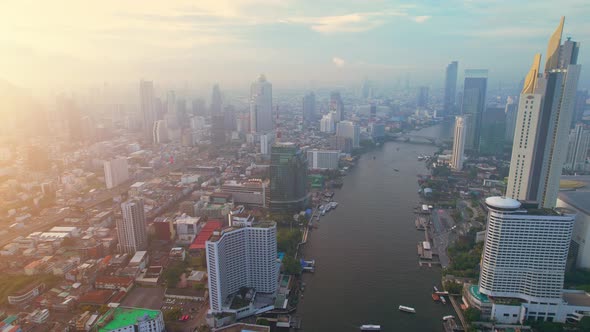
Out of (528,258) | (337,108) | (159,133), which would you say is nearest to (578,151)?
(528,258)

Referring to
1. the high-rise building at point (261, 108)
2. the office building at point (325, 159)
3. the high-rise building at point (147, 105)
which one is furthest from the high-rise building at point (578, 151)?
the high-rise building at point (147, 105)

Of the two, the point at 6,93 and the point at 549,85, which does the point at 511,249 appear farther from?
the point at 6,93

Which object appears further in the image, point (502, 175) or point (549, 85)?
point (502, 175)

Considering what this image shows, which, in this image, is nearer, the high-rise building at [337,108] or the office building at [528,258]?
the office building at [528,258]

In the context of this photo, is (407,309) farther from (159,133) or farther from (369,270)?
(159,133)

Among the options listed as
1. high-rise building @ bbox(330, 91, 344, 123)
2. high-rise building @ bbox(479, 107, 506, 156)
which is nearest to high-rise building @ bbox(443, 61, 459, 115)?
high-rise building @ bbox(330, 91, 344, 123)

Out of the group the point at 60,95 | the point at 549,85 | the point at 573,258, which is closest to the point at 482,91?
the point at 549,85

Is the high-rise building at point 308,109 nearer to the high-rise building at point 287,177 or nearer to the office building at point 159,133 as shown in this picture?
the office building at point 159,133
